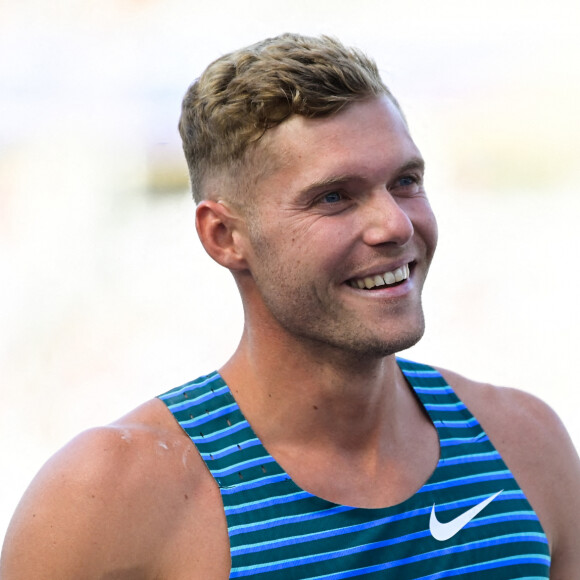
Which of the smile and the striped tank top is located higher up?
the smile

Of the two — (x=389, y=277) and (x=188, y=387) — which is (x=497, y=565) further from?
(x=188, y=387)

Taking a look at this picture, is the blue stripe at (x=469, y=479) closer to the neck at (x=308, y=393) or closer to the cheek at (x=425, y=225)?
the neck at (x=308, y=393)

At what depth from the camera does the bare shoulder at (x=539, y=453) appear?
2.50 m

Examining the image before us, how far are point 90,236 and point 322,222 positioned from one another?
13.7ft

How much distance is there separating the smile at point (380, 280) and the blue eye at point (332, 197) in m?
0.18

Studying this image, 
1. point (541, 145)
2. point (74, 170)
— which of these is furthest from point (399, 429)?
point (541, 145)

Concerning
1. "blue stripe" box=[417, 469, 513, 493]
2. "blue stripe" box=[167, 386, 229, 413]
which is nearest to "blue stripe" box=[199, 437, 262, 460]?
"blue stripe" box=[167, 386, 229, 413]

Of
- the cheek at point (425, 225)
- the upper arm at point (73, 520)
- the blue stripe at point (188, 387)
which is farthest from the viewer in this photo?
the blue stripe at point (188, 387)

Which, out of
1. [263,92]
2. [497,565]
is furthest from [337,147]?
[497,565]

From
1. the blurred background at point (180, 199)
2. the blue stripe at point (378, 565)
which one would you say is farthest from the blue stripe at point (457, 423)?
the blurred background at point (180, 199)

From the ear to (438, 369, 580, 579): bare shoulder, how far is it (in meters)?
0.67

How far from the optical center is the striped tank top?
7.13ft

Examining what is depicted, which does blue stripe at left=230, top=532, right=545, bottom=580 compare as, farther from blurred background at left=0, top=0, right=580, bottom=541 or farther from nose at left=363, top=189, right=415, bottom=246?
blurred background at left=0, top=0, right=580, bottom=541

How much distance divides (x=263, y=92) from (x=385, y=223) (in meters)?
0.40
